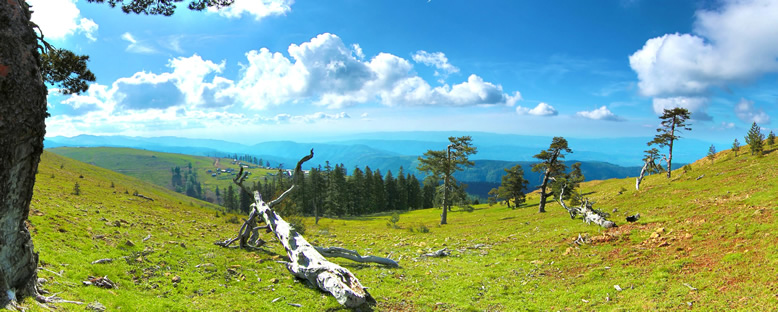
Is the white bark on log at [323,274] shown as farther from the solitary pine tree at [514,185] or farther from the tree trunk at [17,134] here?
the solitary pine tree at [514,185]

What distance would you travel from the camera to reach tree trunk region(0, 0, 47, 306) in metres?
7.04

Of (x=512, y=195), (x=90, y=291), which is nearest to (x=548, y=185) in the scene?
(x=512, y=195)

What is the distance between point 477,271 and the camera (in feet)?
54.5

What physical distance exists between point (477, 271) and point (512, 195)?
4785 cm

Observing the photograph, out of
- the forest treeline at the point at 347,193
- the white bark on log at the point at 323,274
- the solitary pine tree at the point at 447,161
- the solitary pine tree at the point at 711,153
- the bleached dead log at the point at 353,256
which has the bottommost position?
the forest treeline at the point at 347,193

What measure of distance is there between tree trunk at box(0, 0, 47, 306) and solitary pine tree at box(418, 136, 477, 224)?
3746cm

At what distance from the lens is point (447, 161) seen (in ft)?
142

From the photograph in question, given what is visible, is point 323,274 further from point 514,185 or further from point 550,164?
point 514,185

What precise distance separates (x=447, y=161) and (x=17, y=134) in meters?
39.9

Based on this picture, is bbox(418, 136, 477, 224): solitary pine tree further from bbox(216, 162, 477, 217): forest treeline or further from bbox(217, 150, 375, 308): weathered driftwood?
bbox(217, 150, 375, 308): weathered driftwood

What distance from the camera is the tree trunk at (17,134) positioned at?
23.1 feet

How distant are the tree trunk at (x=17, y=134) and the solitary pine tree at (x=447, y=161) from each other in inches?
1475

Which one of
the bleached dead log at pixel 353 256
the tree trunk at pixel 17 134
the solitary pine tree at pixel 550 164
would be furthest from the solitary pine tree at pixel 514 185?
the tree trunk at pixel 17 134

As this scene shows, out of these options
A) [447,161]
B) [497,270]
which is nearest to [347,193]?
[447,161]
